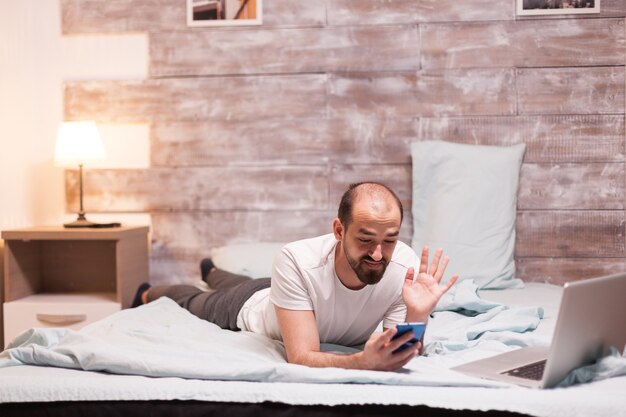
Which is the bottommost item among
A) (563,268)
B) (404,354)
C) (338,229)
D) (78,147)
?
(563,268)

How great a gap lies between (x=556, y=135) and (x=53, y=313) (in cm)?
222

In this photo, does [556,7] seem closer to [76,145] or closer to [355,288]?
[355,288]

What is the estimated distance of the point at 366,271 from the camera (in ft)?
5.53

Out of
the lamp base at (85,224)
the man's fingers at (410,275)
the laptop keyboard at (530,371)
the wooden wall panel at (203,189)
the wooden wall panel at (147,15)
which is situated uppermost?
the wooden wall panel at (147,15)

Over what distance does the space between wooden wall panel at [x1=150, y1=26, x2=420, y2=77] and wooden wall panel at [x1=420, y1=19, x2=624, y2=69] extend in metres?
0.11

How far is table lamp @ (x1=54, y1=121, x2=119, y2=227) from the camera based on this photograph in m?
3.14

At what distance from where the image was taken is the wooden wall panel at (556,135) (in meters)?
3.21

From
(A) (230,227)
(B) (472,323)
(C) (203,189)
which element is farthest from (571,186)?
(C) (203,189)

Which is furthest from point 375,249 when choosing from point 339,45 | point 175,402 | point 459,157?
point 339,45

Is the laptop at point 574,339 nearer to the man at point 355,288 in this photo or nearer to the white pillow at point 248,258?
the man at point 355,288

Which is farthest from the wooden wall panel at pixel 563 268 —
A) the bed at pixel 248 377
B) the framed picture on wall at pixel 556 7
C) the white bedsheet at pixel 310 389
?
the white bedsheet at pixel 310 389

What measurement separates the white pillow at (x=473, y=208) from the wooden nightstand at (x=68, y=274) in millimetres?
1205

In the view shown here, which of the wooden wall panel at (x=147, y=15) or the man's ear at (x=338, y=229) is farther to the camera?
the wooden wall panel at (x=147, y=15)

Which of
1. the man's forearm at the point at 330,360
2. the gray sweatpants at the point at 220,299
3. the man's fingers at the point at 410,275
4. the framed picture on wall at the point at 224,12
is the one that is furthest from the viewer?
the framed picture on wall at the point at 224,12
